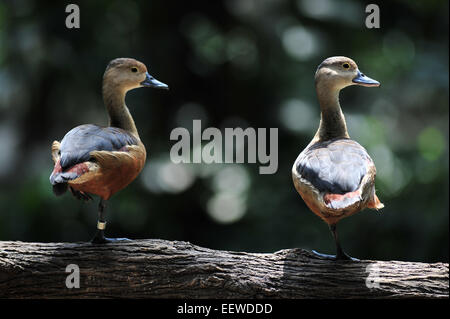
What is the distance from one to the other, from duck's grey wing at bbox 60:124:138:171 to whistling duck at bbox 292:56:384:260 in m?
0.74

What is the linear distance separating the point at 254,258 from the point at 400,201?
2.37 m

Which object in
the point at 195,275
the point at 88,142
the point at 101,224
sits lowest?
the point at 195,275

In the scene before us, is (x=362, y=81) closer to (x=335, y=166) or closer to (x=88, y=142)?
(x=335, y=166)

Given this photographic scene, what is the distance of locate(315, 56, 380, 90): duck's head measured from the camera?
2777 millimetres

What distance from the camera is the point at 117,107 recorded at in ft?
9.44

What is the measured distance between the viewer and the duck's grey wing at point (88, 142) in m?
2.58

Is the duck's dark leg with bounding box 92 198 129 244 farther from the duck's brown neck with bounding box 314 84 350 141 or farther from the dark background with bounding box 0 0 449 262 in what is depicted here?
the dark background with bounding box 0 0 449 262

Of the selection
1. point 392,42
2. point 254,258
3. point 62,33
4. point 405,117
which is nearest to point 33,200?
point 62,33

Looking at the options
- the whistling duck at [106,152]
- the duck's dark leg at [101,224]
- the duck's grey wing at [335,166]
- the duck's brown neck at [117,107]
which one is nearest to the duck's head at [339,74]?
the duck's grey wing at [335,166]

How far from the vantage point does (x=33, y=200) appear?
4.67 m

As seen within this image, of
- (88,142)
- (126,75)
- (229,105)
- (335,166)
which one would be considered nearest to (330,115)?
(335,166)

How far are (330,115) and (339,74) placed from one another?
0.19 m

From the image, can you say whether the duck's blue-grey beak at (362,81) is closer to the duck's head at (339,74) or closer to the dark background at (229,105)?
the duck's head at (339,74)
